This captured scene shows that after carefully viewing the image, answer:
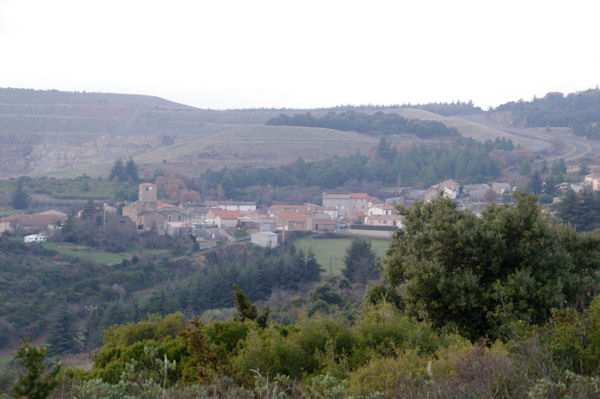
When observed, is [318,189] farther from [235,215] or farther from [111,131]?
[111,131]

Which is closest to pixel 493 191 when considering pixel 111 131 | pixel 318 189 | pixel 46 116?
pixel 318 189

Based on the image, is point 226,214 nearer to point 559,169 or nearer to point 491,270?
point 559,169

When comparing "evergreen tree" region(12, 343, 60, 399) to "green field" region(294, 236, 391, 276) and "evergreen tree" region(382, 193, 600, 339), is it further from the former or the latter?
"green field" region(294, 236, 391, 276)

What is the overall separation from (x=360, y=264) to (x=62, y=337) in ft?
56.5

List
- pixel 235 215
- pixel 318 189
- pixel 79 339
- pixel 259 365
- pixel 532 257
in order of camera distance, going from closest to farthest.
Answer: pixel 259 365 → pixel 532 257 → pixel 79 339 → pixel 235 215 → pixel 318 189

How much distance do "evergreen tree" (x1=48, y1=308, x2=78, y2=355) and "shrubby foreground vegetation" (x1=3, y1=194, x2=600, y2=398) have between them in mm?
14688

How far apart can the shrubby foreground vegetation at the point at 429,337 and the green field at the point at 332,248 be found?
25861 millimetres

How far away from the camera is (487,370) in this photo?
14.6 ft

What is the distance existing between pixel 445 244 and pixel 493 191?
48991 millimetres

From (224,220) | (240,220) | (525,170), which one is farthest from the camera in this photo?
(525,170)

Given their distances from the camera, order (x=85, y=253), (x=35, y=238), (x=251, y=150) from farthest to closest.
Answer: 1. (x=251, y=150)
2. (x=35, y=238)
3. (x=85, y=253)

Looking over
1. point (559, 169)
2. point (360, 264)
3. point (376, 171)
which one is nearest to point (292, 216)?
point (360, 264)

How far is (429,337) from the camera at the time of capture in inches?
278

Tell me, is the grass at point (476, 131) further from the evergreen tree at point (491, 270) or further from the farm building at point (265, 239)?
the evergreen tree at point (491, 270)
